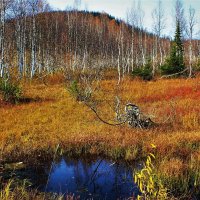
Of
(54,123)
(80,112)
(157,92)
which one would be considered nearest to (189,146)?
(54,123)

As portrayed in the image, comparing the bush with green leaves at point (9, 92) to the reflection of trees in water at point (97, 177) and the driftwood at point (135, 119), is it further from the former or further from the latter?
the reflection of trees in water at point (97, 177)

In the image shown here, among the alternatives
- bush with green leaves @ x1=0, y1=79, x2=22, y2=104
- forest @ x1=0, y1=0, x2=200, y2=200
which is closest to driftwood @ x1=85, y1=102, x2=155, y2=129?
forest @ x1=0, y1=0, x2=200, y2=200

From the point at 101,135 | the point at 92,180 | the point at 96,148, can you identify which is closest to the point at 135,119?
the point at 101,135

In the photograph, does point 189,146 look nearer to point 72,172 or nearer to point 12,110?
point 72,172

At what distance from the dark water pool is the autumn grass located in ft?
2.13

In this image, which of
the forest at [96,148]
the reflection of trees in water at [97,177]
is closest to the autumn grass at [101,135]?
the forest at [96,148]

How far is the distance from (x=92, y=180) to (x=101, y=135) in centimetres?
296

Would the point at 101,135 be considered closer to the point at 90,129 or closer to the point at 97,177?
the point at 90,129

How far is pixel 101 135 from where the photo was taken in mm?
10000

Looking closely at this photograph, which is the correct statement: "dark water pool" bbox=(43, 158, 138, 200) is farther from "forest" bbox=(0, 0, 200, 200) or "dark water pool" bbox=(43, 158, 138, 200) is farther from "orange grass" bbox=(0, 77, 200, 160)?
"orange grass" bbox=(0, 77, 200, 160)

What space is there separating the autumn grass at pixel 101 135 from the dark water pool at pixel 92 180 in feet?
2.13

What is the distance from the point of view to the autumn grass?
734 centimetres

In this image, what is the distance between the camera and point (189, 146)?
9.12m

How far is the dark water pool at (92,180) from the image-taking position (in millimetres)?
6305
